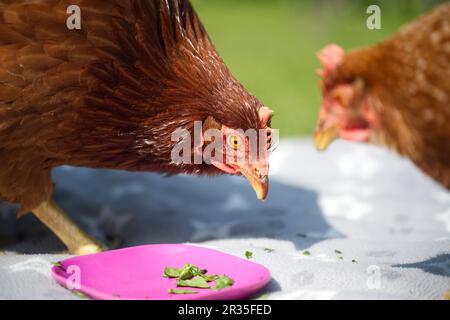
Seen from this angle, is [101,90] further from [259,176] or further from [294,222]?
[294,222]

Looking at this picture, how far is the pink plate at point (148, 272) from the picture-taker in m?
1.26

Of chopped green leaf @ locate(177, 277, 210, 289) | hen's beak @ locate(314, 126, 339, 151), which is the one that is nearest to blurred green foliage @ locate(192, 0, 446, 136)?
hen's beak @ locate(314, 126, 339, 151)

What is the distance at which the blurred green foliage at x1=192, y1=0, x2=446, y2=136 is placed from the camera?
3854 mm

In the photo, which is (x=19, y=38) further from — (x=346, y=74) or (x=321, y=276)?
(x=321, y=276)

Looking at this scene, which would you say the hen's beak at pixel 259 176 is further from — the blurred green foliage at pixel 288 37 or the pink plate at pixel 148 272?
the blurred green foliage at pixel 288 37

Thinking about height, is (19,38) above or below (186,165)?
above

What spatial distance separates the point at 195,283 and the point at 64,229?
0.50 meters

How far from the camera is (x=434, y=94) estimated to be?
121 cm

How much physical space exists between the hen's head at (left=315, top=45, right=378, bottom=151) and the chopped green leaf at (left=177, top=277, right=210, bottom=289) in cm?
38

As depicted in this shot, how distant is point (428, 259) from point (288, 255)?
0.32 meters

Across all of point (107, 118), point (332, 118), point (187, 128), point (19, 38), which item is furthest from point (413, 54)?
point (19, 38)

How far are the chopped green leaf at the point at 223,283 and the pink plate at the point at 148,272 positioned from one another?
13mm

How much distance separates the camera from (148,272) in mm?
1413

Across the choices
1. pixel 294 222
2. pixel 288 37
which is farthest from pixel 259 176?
pixel 288 37
